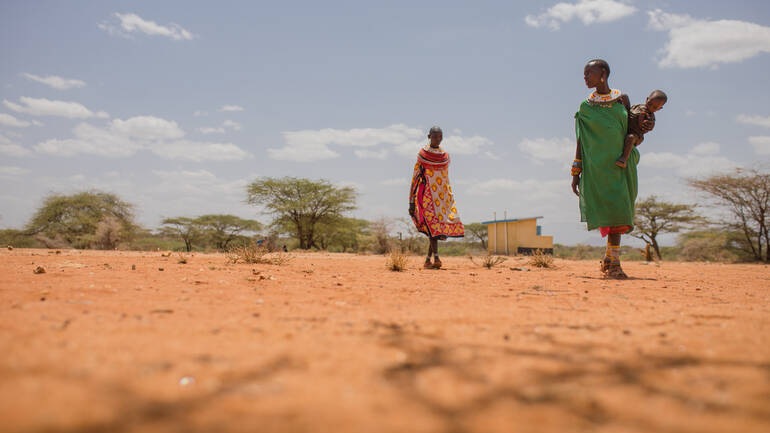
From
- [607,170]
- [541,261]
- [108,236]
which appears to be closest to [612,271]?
[607,170]

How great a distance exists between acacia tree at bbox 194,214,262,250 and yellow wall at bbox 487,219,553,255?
1575cm

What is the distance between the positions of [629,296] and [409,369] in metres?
2.85

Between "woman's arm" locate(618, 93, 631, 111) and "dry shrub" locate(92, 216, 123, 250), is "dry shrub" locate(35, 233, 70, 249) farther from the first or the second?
"woman's arm" locate(618, 93, 631, 111)

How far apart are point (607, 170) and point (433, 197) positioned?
2507 mm

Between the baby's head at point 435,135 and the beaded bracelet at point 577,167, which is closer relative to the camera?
the beaded bracelet at point 577,167

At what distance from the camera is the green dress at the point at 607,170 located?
507cm

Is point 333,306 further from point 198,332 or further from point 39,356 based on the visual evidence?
point 39,356

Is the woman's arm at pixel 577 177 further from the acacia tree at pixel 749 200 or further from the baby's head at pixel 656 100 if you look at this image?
the acacia tree at pixel 749 200

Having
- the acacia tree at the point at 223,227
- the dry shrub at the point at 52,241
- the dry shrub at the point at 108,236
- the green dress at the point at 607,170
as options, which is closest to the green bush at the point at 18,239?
the dry shrub at the point at 52,241

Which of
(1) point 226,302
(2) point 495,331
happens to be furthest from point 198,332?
(2) point 495,331

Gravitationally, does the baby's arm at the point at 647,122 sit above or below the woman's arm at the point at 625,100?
below

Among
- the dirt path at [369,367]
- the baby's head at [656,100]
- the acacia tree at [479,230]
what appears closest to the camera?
the dirt path at [369,367]

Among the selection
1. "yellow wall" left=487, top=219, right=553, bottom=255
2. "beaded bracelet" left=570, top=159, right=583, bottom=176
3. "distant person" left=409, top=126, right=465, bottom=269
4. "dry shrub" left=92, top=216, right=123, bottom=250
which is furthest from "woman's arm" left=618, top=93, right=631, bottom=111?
"dry shrub" left=92, top=216, right=123, bottom=250

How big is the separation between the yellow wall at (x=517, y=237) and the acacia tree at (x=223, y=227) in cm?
1575
